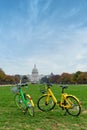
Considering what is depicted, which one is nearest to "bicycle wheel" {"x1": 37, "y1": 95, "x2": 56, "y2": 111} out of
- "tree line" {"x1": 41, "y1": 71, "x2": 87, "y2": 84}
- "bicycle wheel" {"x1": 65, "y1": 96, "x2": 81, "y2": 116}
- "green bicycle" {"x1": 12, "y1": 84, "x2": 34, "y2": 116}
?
"green bicycle" {"x1": 12, "y1": 84, "x2": 34, "y2": 116}

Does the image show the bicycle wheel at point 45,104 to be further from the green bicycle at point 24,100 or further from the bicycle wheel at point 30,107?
the bicycle wheel at point 30,107

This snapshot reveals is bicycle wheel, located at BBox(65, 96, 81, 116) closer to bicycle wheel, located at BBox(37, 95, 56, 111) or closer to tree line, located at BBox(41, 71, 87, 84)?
bicycle wheel, located at BBox(37, 95, 56, 111)

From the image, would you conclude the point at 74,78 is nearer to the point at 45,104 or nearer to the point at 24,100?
the point at 45,104

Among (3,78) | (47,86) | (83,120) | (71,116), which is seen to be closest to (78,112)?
(71,116)

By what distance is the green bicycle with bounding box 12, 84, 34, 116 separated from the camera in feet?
32.9

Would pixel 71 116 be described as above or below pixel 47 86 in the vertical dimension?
below

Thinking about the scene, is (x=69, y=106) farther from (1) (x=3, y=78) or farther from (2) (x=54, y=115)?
(1) (x=3, y=78)

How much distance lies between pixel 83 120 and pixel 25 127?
6.87 ft

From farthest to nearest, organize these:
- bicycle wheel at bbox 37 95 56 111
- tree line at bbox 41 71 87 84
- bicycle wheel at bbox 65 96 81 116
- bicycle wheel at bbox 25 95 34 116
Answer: tree line at bbox 41 71 87 84, bicycle wheel at bbox 37 95 56 111, bicycle wheel at bbox 25 95 34 116, bicycle wheel at bbox 65 96 81 116

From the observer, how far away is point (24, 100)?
10305 mm

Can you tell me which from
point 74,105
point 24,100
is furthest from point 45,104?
point 74,105

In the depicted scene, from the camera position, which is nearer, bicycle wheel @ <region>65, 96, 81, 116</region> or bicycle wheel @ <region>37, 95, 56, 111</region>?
bicycle wheel @ <region>65, 96, 81, 116</region>

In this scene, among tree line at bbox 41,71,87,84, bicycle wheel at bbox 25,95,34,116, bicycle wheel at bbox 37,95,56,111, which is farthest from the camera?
tree line at bbox 41,71,87,84

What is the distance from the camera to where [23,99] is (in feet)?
34.1
